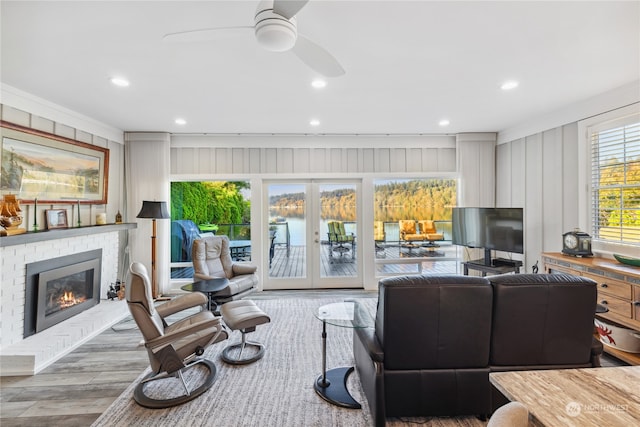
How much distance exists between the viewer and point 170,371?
215 cm

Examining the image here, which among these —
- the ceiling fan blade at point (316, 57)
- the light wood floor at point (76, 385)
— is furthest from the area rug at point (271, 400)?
the ceiling fan blade at point (316, 57)

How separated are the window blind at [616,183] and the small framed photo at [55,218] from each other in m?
6.35

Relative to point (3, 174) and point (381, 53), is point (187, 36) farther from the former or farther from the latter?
point (3, 174)

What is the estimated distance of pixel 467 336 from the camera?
1.88 m

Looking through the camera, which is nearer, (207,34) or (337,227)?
(207,34)

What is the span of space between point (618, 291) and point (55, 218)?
234 inches

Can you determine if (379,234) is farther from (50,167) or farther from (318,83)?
(50,167)

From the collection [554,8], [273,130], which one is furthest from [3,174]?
[554,8]

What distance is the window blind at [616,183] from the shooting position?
3002 mm

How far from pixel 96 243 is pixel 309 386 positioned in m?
3.53

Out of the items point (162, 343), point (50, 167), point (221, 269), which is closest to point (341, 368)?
point (162, 343)

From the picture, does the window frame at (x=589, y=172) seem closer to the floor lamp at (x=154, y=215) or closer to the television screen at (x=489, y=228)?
the television screen at (x=489, y=228)

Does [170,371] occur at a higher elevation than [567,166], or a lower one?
lower

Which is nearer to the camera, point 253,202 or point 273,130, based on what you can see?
point 273,130
